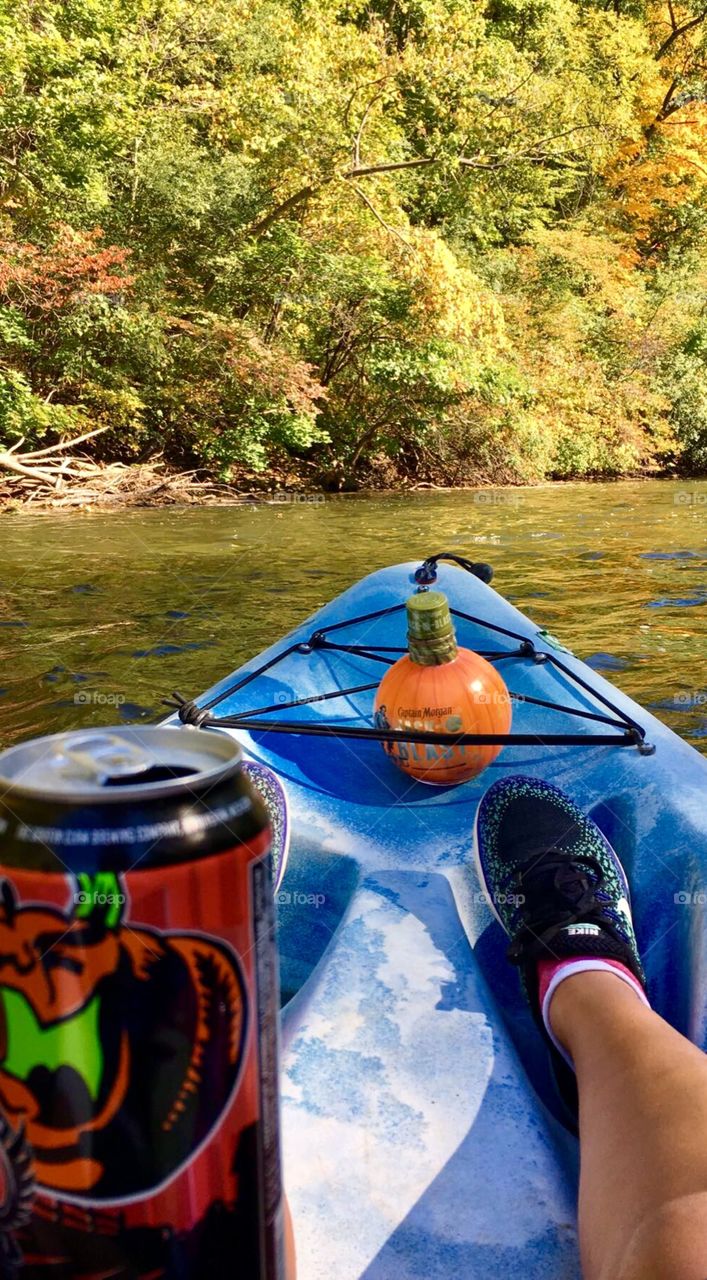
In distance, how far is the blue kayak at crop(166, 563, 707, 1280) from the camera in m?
1.08

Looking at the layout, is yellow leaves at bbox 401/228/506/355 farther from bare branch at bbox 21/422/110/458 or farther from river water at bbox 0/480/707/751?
bare branch at bbox 21/422/110/458

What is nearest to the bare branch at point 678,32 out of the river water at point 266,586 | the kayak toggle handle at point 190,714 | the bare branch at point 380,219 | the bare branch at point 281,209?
the bare branch at point 380,219

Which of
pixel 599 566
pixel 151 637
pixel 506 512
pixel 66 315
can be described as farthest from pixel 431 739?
pixel 66 315

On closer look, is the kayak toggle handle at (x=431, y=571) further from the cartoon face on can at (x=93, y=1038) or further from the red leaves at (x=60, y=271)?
the red leaves at (x=60, y=271)

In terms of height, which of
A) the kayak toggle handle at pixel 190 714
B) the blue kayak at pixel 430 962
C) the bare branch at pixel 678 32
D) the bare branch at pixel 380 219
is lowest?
the blue kayak at pixel 430 962

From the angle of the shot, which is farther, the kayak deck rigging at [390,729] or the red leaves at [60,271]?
the red leaves at [60,271]

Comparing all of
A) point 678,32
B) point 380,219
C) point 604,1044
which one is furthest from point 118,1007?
point 678,32

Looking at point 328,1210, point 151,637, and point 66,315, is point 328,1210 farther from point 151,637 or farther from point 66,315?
point 66,315

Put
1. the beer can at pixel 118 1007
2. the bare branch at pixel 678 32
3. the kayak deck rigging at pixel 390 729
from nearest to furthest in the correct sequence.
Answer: the beer can at pixel 118 1007, the kayak deck rigging at pixel 390 729, the bare branch at pixel 678 32

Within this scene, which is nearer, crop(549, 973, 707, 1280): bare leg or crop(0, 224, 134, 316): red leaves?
crop(549, 973, 707, 1280): bare leg

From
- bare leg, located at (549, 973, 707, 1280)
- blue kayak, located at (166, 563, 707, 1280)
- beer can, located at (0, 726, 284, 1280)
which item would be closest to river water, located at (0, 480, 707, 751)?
blue kayak, located at (166, 563, 707, 1280)

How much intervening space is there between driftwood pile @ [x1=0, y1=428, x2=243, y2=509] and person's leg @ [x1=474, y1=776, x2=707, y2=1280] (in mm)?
10658

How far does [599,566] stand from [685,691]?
139 inches

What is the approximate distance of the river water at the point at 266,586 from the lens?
14.2 feet
